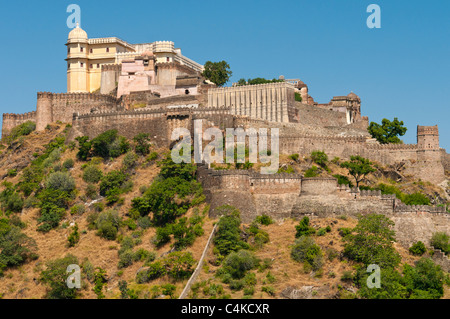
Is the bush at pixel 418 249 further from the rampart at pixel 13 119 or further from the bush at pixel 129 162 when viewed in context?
the rampart at pixel 13 119

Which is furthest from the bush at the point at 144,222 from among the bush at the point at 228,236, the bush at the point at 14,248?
the bush at the point at 14,248

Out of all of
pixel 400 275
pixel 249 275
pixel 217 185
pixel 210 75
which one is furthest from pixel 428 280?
pixel 210 75

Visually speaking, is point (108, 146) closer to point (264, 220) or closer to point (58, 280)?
point (264, 220)

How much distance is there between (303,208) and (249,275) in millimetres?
8633

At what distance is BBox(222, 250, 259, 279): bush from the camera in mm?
61844

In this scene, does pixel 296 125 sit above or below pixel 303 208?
above

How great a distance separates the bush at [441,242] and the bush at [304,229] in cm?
795

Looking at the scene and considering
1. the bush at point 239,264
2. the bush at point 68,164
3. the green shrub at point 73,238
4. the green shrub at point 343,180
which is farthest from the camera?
the bush at point 68,164

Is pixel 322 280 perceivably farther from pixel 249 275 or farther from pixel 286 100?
pixel 286 100

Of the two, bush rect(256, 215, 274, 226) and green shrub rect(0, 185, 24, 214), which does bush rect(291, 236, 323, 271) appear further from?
green shrub rect(0, 185, 24, 214)

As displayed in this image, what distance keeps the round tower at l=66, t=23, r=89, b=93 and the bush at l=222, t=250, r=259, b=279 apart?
1614 inches

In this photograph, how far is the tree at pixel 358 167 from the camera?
77.6m

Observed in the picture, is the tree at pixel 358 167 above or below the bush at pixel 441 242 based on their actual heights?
above

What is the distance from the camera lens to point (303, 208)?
224ft
